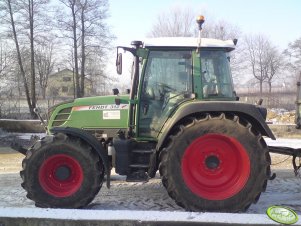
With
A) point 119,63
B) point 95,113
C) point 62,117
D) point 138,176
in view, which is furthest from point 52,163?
point 119,63

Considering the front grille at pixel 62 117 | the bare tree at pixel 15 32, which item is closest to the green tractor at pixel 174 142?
the front grille at pixel 62 117

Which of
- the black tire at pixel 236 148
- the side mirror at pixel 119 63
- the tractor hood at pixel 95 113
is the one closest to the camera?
the black tire at pixel 236 148

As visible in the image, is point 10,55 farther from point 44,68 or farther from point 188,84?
point 188,84

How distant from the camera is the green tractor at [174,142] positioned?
5.20 m

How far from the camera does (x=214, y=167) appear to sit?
546cm

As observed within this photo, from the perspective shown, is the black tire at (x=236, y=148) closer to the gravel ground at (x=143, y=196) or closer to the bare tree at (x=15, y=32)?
the gravel ground at (x=143, y=196)

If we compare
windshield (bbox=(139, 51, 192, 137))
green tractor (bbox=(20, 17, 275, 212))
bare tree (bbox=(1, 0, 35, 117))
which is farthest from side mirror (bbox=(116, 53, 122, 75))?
bare tree (bbox=(1, 0, 35, 117))

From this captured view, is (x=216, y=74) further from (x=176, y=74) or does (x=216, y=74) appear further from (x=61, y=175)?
(x=61, y=175)

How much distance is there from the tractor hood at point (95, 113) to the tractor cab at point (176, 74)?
0.40 m

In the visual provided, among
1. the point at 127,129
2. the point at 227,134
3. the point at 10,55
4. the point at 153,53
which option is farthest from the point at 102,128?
the point at 10,55

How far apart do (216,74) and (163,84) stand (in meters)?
0.78

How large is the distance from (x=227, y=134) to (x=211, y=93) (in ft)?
2.34

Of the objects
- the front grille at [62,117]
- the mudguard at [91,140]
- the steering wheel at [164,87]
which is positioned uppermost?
the steering wheel at [164,87]

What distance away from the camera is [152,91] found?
575 cm
